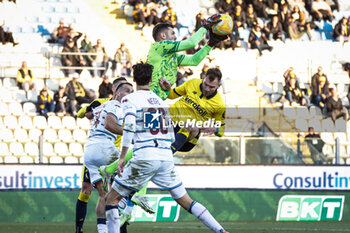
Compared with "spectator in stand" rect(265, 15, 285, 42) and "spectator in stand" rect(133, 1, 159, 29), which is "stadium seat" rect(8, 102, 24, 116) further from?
"spectator in stand" rect(265, 15, 285, 42)

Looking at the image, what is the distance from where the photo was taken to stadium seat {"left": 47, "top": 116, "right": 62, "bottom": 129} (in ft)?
60.7

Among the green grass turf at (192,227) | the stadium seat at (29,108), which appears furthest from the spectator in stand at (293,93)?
the stadium seat at (29,108)

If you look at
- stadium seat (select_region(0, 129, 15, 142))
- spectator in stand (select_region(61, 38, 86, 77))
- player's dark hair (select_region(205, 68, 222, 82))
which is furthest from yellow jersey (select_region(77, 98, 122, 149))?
spectator in stand (select_region(61, 38, 86, 77))

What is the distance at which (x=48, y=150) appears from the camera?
15141 mm

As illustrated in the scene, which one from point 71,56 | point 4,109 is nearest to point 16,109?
point 4,109

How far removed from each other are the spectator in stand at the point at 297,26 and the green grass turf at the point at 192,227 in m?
10.7

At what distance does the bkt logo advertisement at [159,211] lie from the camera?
584 inches

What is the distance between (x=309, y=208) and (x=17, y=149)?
6.59 m

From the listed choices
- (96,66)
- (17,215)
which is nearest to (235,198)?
(17,215)

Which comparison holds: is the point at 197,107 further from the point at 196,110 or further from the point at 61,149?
the point at 61,149

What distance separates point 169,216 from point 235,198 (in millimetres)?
1491

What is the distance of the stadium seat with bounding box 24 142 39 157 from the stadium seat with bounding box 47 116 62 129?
108 inches

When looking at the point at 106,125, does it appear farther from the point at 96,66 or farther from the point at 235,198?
the point at 96,66

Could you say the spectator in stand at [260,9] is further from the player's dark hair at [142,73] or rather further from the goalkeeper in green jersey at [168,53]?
the player's dark hair at [142,73]
